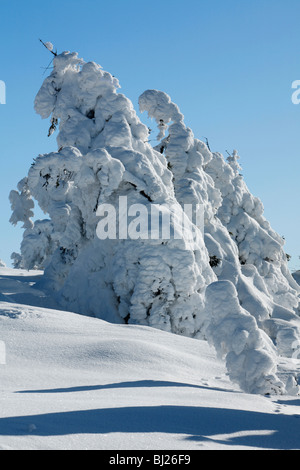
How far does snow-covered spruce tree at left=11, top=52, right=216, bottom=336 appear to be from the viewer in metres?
14.8

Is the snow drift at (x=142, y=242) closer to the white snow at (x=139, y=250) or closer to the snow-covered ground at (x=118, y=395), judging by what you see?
the white snow at (x=139, y=250)

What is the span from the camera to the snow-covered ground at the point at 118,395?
14.5 ft

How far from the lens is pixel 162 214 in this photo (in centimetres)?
1550

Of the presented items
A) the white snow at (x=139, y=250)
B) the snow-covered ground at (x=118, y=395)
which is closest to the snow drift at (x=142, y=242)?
the white snow at (x=139, y=250)

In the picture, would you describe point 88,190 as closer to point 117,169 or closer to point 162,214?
point 117,169

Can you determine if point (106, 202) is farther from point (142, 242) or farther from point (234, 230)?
point (234, 230)

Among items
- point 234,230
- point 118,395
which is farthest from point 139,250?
point 234,230

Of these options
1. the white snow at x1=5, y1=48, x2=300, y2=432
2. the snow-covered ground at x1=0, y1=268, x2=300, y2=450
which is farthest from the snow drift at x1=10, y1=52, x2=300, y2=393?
the snow-covered ground at x1=0, y1=268, x2=300, y2=450

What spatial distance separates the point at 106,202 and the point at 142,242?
198cm

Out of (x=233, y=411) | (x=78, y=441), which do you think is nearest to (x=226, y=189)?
(x=233, y=411)

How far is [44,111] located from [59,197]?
12.1 feet

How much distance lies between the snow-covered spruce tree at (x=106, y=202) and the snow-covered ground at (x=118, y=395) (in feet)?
11.3

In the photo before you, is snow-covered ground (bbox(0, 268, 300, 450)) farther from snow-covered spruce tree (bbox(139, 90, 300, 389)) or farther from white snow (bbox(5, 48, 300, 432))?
snow-covered spruce tree (bbox(139, 90, 300, 389))

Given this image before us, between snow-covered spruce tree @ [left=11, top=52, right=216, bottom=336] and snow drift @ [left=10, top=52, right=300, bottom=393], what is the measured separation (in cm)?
3
